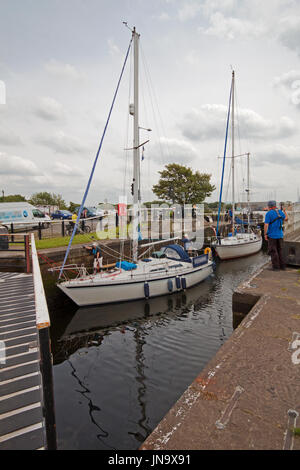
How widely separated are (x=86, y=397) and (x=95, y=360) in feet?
4.83

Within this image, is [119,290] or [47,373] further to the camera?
[119,290]

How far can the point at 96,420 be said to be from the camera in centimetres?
479

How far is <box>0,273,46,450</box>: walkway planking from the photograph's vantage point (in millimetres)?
2518

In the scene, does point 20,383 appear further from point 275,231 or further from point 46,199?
point 46,199

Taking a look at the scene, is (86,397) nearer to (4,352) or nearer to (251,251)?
(4,352)

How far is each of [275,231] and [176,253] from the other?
640cm

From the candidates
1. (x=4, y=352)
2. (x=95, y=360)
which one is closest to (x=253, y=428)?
(x=4, y=352)

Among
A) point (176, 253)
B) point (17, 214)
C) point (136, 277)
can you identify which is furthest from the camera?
point (17, 214)

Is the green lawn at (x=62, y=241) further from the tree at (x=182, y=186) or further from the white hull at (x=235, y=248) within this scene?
the tree at (x=182, y=186)

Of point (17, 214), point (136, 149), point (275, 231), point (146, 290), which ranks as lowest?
point (146, 290)

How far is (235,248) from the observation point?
20438 mm

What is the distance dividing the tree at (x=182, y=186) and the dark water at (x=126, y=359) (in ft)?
96.3

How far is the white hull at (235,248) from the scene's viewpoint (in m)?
20.0

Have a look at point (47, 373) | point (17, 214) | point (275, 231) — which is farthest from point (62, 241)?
point (47, 373)
